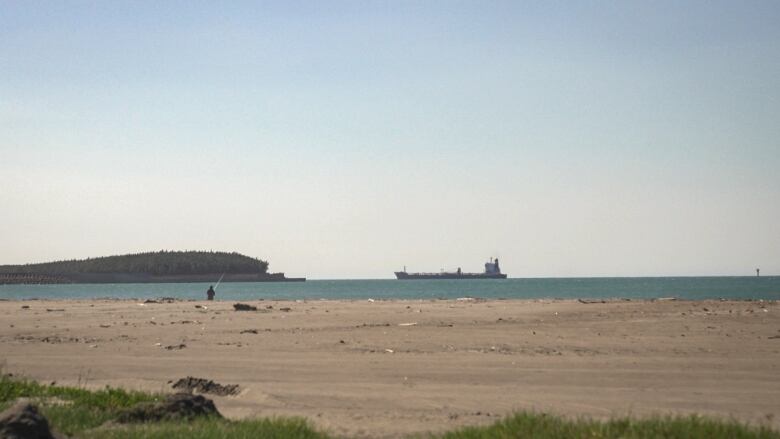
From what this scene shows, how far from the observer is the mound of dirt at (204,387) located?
11977 mm

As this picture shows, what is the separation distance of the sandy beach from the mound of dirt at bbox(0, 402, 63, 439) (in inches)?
122

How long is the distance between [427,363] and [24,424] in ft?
27.6

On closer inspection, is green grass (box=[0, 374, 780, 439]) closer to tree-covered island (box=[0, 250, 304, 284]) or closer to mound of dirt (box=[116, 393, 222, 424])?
mound of dirt (box=[116, 393, 222, 424])

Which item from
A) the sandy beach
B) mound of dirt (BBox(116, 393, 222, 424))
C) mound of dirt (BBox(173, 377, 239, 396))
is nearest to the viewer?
mound of dirt (BBox(116, 393, 222, 424))

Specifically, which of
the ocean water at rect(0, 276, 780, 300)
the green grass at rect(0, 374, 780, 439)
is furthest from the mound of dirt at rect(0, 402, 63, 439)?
the ocean water at rect(0, 276, 780, 300)

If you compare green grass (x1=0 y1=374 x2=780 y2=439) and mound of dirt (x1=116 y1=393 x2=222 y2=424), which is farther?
mound of dirt (x1=116 y1=393 x2=222 y2=424)

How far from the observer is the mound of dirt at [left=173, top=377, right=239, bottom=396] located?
11977 millimetres

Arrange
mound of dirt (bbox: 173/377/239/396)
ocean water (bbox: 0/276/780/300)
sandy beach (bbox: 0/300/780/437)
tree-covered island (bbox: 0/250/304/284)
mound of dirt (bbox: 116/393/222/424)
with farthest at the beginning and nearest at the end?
tree-covered island (bbox: 0/250/304/284)
ocean water (bbox: 0/276/780/300)
mound of dirt (bbox: 173/377/239/396)
sandy beach (bbox: 0/300/780/437)
mound of dirt (bbox: 116/393/222/424)

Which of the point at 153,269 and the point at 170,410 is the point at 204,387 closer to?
the point at 170,410

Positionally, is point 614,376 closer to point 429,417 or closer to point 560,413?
point 560,413

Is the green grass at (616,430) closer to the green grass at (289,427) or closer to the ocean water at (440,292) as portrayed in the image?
the green grass at (289,427)

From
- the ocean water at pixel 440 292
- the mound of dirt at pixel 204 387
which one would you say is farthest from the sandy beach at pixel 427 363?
the ocean water at pixel 440 292

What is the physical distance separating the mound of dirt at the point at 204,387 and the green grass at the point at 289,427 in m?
1.60

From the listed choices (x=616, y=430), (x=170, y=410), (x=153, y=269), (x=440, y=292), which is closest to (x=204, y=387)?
(x=170, y=410)
